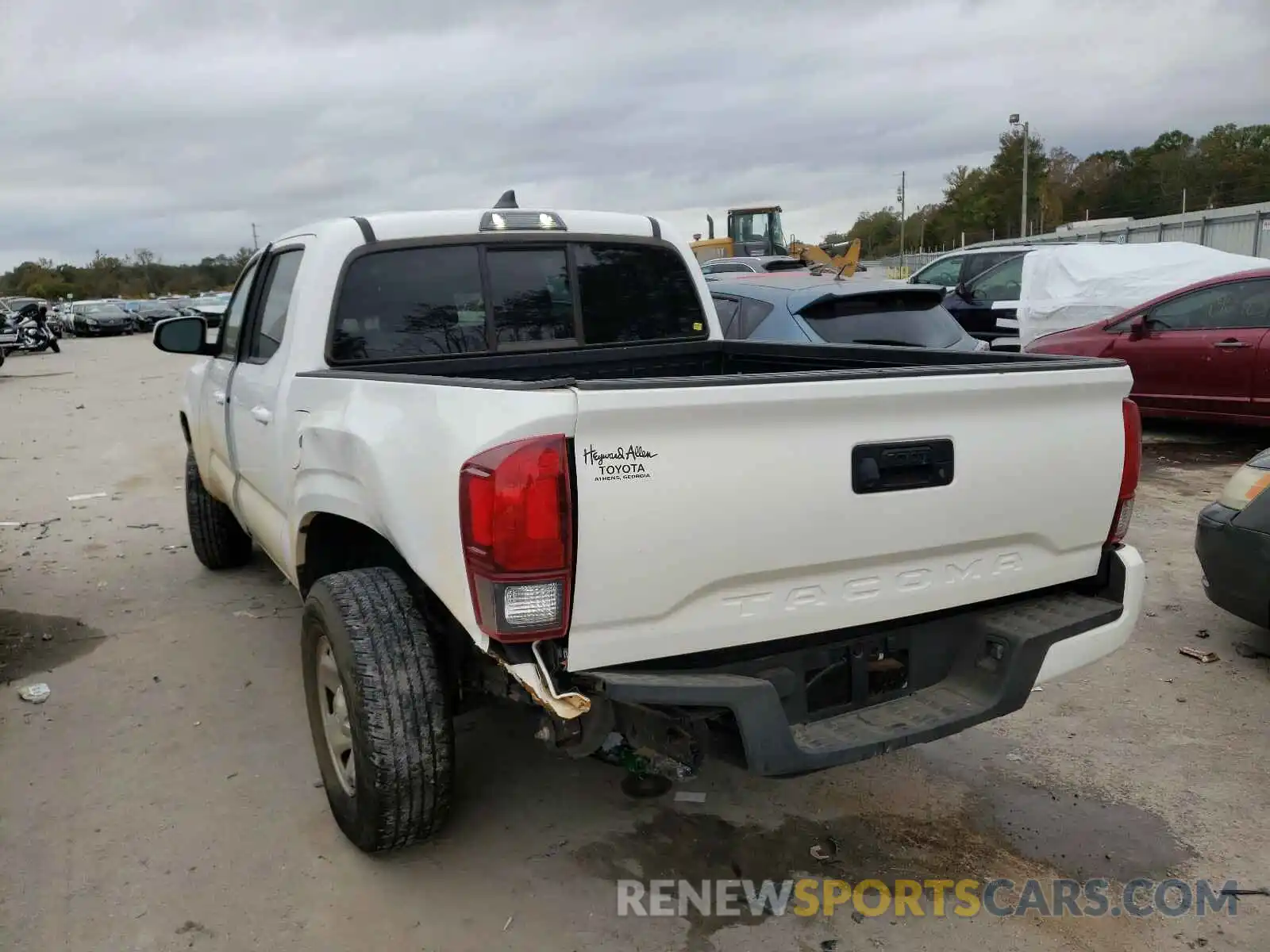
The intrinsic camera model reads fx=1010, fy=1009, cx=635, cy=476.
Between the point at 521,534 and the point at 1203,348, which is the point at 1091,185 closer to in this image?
the point at 1203,348

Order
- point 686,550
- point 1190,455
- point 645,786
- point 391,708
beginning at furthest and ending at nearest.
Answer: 1. point 1190,455
2. point 645,786
3. point 391,708
4. point 686,550

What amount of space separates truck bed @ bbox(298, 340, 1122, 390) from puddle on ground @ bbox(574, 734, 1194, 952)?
1.49 metres

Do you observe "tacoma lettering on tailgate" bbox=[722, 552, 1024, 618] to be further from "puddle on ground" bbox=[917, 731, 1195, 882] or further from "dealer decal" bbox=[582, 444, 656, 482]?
"puddle on ground" bbox=[917, 731, 1195, 882]

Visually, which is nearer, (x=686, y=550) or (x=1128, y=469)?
(x=686, y=550)

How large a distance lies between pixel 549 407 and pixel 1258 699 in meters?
3.47

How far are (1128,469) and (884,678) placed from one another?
3.27ft

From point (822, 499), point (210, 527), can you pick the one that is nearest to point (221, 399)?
point (210, 527)

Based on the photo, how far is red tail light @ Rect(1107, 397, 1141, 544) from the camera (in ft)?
9.87

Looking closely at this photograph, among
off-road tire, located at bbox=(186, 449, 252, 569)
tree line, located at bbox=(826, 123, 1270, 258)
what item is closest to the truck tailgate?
off-road tire, located at bbox=(186, 449, 252, 569)

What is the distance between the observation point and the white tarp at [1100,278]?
34.8 feet

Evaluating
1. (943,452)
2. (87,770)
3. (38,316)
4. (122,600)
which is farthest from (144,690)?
(38,316)

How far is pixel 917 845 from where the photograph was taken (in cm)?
319

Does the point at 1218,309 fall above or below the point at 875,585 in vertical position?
above

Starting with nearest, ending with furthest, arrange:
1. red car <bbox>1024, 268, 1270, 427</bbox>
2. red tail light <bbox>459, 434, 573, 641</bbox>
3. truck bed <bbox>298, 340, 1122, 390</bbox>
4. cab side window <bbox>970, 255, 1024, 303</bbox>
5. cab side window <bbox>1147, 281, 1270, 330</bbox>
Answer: red tail light <bbox>459, 434, 573, 641</bbox> < truck bed <bbox>298, 340, 1122, 390</bbox> < red car <bbox>1024, 268, 1270, 427</bbox> < cab side window <bbox>1147, 281, 1270, 330</bbox> < cab side window <bbox>970, 255, 1024, 303</bbox>
